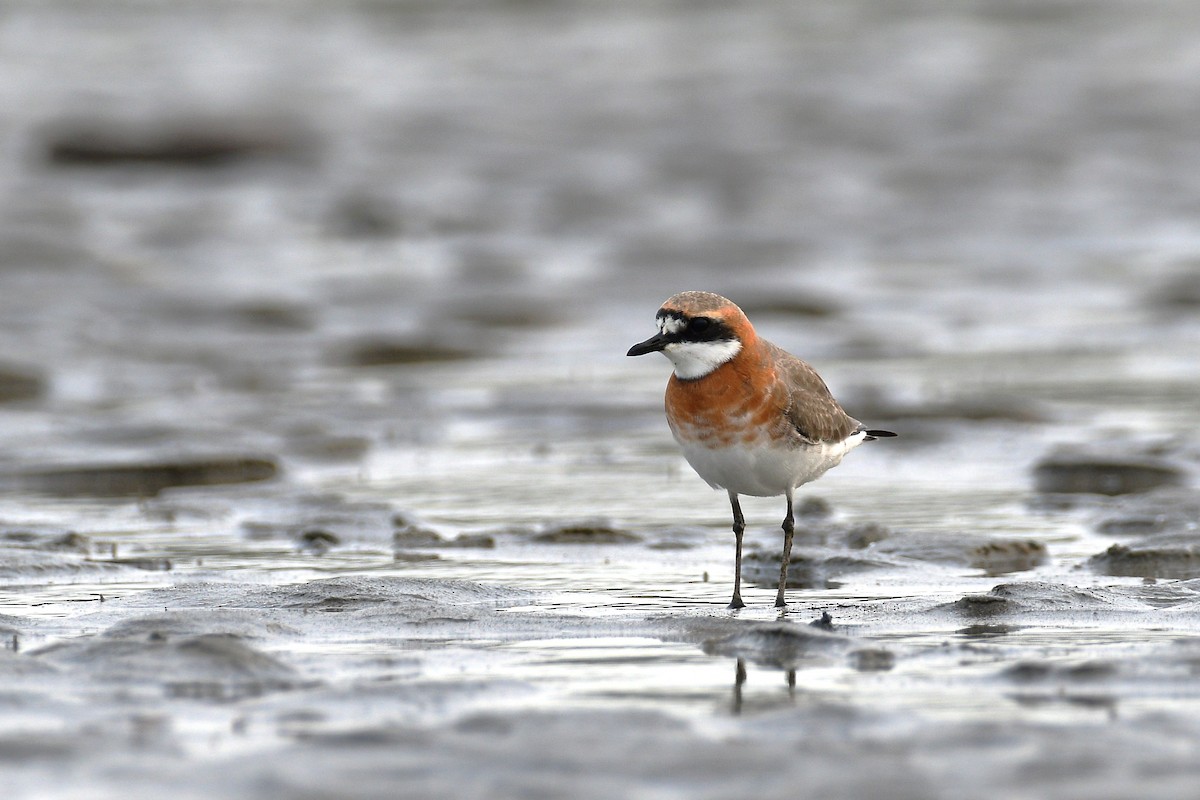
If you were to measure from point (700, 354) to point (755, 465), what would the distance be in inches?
20.3

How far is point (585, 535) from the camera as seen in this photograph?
26.8 feet

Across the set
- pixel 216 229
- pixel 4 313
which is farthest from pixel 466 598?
pixel 216 229

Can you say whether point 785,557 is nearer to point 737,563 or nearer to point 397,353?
point 737,563

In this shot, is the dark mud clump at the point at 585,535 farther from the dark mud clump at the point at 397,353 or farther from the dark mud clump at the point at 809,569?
the dark mud clump at the point at 397,353

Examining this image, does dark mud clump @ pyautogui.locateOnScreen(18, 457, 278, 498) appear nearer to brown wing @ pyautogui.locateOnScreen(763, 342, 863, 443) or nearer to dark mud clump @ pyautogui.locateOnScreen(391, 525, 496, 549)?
dark mud clump @ pyautogui.locateOnScreen(391, 525, 496, 549)

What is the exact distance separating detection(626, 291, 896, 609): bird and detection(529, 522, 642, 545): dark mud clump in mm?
1142

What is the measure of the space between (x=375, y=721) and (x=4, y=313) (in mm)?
11085

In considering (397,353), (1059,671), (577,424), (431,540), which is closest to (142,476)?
(431,540)

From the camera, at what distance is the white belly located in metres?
6.88

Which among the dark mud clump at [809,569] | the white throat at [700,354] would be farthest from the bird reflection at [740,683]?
the dark mud clump at [809,569]

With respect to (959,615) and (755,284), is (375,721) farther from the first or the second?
(755,284)

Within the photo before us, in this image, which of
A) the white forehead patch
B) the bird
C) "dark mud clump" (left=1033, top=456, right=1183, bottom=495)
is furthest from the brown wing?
"dark mud clump" (left=1033, top=456, right=1183, bottom=495)

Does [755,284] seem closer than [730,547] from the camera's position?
No

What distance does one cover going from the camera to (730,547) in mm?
8195
